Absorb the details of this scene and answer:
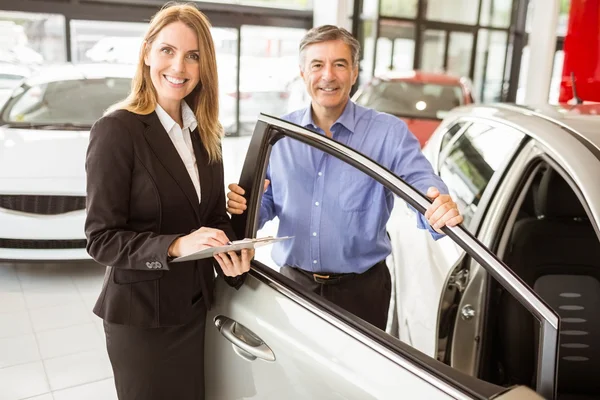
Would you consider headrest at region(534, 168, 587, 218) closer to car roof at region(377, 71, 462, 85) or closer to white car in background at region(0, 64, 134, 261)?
white car in background at region(0, 64, 134, 261)

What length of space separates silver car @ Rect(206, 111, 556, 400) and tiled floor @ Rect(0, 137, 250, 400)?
153 centimetres

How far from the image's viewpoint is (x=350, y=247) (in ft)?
5.63

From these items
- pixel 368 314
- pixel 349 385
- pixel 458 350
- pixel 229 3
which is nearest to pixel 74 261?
pixel 368 314

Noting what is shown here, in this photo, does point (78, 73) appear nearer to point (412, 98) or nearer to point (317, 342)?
point (412, 98)

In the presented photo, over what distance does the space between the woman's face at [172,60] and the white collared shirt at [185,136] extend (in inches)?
2.1

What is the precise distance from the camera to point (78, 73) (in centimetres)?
471

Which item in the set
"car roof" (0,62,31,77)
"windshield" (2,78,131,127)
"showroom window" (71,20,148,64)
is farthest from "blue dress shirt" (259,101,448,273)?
"car roof" (0,62,31,77)

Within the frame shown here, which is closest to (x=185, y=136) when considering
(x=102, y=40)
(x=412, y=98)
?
(x=412, y=98)

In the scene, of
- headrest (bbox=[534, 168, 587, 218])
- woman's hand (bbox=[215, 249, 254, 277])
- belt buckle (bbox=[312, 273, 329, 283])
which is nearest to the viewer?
woman's hand (bbox=[215, 249, 254, 277])

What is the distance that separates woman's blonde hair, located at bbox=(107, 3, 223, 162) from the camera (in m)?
1.34

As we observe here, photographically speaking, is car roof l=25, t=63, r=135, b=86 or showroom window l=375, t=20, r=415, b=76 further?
showroom window l=375, t=20, r=415, b=76

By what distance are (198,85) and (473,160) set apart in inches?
48.9

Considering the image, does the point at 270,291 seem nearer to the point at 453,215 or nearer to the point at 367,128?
the point at 453,215

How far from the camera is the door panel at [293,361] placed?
103 centimetres
